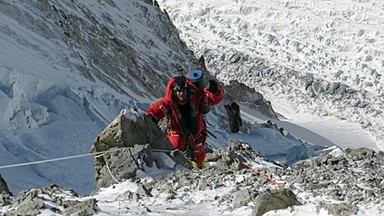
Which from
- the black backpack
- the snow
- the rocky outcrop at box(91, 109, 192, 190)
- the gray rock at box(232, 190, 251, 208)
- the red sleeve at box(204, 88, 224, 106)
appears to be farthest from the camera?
the black backpack

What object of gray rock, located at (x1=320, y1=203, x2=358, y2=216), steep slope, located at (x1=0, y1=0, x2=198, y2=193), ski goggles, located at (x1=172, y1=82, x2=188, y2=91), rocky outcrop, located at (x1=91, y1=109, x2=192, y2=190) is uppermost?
gray rock, located at (x1=320, y1=203, x2=358, y2=216)

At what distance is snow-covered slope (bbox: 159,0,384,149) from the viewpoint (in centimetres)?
3262

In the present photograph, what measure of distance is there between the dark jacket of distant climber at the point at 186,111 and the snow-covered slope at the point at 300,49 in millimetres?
22331

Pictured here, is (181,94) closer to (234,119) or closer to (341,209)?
(341,209)

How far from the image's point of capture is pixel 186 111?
24.7ft

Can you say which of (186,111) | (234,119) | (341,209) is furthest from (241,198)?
(234,119)

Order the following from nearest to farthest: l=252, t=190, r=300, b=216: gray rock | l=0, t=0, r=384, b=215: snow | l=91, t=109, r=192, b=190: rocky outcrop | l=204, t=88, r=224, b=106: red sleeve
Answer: l=252, t=190, r=300, b=216: gray rock
l=91, t=109, r=192, b=190: rocky outcrop
l=204, t=88, r=224, b=106: red sleeve
l=0, t=0, r=384, b=215: snow

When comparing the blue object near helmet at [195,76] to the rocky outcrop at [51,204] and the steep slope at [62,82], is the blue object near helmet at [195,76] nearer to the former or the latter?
the steep slope at [62,82]

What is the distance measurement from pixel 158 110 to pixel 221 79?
29095 mm

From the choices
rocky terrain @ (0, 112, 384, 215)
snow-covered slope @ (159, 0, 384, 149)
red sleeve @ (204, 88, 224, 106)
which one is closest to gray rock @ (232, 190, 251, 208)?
rocky terrain @ (0, 112, 384, 215)

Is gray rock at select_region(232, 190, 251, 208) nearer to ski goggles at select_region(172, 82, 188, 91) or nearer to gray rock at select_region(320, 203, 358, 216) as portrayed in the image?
gray rock at select_region(320, 203, 358, 216)

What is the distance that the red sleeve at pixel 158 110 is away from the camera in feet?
23.7

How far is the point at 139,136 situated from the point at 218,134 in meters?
11.9

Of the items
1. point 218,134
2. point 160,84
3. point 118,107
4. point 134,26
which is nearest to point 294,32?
point 134,26
